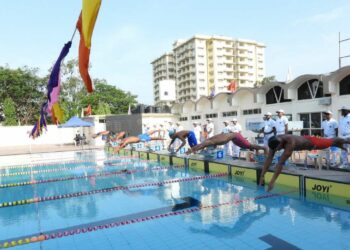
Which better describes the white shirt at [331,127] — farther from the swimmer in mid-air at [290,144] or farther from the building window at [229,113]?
the building window at [229,113]

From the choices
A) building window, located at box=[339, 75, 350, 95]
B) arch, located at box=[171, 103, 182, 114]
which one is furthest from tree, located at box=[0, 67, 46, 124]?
building window, located at box=[339, 75, 350, 95]

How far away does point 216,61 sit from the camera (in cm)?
6544

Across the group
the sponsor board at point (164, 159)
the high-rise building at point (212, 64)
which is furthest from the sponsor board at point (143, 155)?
the high-rise building at point (212, 64)

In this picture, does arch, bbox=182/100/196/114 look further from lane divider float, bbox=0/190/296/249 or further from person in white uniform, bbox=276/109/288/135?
lane divider float, bbox=0/190/296/249

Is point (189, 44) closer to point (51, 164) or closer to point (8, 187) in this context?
point (51, 164)

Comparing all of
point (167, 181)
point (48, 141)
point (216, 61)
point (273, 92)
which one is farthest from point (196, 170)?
point (216, 61)

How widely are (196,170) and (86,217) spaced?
5.63 metres

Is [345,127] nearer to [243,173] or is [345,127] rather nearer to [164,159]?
[243,173]

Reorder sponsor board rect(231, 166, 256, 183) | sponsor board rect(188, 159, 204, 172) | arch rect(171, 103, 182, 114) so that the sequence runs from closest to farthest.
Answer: sponsor board rect(231, 166, 256, 183) < sponsor board rect(188, 159, 204, 172) < arch rect(171, 103, 182, 114)

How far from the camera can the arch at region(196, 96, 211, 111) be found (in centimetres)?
2493

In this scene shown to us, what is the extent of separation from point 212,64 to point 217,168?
57511mm

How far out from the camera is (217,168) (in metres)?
10.5

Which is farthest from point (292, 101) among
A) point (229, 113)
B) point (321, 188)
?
point (321, 188)

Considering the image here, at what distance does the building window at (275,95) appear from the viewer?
1819cm
